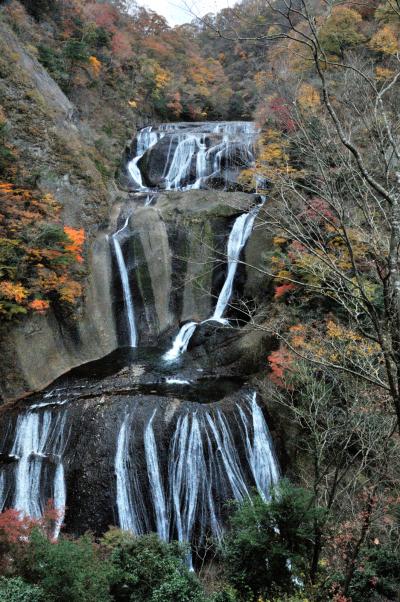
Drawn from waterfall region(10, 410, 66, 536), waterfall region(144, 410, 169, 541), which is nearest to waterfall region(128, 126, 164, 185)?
A: waterfall region(10, 410, 66, 536)

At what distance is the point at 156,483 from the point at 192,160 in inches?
613

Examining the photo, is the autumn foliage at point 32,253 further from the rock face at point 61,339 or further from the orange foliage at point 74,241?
the rock face at point 61,339

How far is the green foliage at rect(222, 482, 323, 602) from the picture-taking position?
5.95 meters

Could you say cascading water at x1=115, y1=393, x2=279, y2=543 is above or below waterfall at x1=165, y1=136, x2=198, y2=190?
below

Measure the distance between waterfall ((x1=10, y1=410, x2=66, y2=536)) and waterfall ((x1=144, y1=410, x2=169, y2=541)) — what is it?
6.44ft

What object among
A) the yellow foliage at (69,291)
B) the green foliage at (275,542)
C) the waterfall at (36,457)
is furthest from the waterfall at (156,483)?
the yellow foliage at (69,291)

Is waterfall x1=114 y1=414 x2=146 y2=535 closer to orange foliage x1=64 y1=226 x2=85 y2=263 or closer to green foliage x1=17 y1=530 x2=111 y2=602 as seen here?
green foliage x1=17 y1=530 x2=111 y2=602

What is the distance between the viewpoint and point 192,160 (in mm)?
19859

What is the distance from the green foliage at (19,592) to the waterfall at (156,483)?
4.15m

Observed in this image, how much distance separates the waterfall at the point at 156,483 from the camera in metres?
8.87

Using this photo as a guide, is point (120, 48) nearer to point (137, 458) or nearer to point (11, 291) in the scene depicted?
point (11, 291)

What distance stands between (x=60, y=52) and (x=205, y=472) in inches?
786

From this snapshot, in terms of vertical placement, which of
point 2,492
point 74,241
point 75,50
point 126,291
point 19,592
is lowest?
point 2,492

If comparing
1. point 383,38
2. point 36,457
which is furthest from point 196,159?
point 36,457
